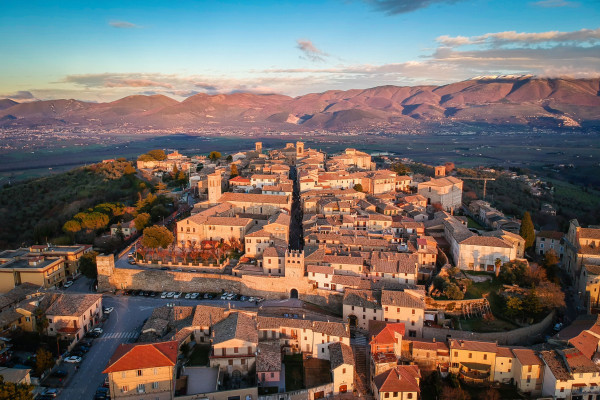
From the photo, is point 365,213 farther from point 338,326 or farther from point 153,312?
point 153,312

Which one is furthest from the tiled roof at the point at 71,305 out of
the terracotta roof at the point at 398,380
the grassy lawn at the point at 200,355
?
the terracotta roof at the point at 398,380

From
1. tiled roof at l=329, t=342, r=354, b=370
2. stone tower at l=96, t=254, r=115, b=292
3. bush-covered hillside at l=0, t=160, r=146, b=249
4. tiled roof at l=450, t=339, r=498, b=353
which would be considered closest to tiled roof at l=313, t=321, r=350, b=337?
tiled roof at l=329, t=342, r=354, b=370

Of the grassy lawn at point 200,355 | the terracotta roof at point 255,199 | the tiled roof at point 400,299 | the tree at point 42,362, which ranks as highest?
the terracotta roof at point 255,199

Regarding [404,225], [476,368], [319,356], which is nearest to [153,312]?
[319,356]

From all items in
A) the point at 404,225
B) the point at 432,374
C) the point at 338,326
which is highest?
the point at 404,225

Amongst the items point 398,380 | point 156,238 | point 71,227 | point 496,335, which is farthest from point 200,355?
point 71,227

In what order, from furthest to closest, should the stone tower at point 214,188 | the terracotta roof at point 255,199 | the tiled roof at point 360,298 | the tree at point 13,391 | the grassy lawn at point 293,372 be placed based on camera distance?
the stone tower at point 214,188
the terracotta roof at point 255,199
the tiled roof at point 360,298
the grassy lawn at point 293,372
the tree at point 13,391

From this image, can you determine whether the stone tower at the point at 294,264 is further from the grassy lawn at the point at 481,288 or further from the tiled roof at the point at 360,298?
the grassy lawn at the point at 481,288
